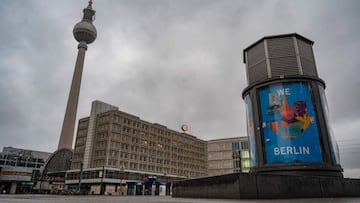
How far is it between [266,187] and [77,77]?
109667 mm

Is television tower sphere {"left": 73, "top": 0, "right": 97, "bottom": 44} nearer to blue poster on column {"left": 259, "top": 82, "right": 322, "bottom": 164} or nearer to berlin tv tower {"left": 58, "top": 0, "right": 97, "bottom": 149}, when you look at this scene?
berlin tv tower {"left": 58, "top": 0, "right": 97, "bottom": 149}

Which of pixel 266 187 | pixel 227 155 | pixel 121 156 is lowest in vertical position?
pixel 266 187

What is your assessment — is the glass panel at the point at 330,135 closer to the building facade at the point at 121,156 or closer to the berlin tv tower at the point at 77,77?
the building facade at the point at 121,156

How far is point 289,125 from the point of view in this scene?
72.7 feet

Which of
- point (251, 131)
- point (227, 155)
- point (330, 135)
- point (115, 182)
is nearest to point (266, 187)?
point (251, 131)

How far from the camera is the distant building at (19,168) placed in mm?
71300

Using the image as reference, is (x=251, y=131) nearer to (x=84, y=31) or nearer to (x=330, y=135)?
(x=330, y=135)

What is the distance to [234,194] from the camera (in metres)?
14.6

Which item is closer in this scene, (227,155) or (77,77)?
(227,155)

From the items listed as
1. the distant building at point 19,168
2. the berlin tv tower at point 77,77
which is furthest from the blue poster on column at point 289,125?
the berlin tv tower at point 77,77

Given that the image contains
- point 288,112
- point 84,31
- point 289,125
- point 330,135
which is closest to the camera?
point 289,125

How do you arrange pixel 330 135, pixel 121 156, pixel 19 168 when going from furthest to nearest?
1. pixel 19 168
2. pixel 121 156
3. pixel 330 135

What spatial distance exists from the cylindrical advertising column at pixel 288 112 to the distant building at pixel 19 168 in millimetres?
72142

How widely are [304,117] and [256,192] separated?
11.3 meters
